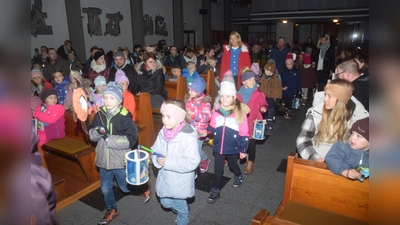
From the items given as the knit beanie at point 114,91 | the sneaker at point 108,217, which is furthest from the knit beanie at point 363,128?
the sneaker at point 108,217

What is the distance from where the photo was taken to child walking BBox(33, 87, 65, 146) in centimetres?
389

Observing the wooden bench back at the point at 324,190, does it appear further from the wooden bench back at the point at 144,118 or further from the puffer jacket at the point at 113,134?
the wooden bench back at the point at 144,118

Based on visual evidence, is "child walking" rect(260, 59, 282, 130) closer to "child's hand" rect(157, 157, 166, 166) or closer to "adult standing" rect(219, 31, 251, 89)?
"adult standing" rect(219, 31, 251, 89)

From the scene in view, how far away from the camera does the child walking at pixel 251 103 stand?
405 cm

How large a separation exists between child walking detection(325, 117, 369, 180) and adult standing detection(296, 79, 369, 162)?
11.0 inches

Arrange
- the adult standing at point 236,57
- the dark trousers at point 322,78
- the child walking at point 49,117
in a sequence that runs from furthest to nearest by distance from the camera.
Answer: the dark trousers at point 322,78
the adult standing at point 236,57
the child walking at point 49,117

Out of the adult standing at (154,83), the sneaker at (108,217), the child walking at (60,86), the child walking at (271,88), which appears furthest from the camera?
the child walking at (271,88)

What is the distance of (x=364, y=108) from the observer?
9.07ft

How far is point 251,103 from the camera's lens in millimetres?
4066

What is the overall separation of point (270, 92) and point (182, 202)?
3.95 meters

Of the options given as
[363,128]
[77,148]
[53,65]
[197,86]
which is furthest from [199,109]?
[53,65]

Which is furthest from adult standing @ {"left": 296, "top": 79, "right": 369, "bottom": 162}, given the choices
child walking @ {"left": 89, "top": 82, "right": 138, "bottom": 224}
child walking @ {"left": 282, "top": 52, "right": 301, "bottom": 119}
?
child walking @ {"left": 282, "top": 52, "right": 301, "bottom": 119}

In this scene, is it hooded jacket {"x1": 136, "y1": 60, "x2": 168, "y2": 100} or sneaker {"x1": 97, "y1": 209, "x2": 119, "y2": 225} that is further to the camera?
hooded jacket {"x1": 136, "y1": 60, "x2": 168, "y2": 100}

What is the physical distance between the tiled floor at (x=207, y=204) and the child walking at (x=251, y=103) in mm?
245
